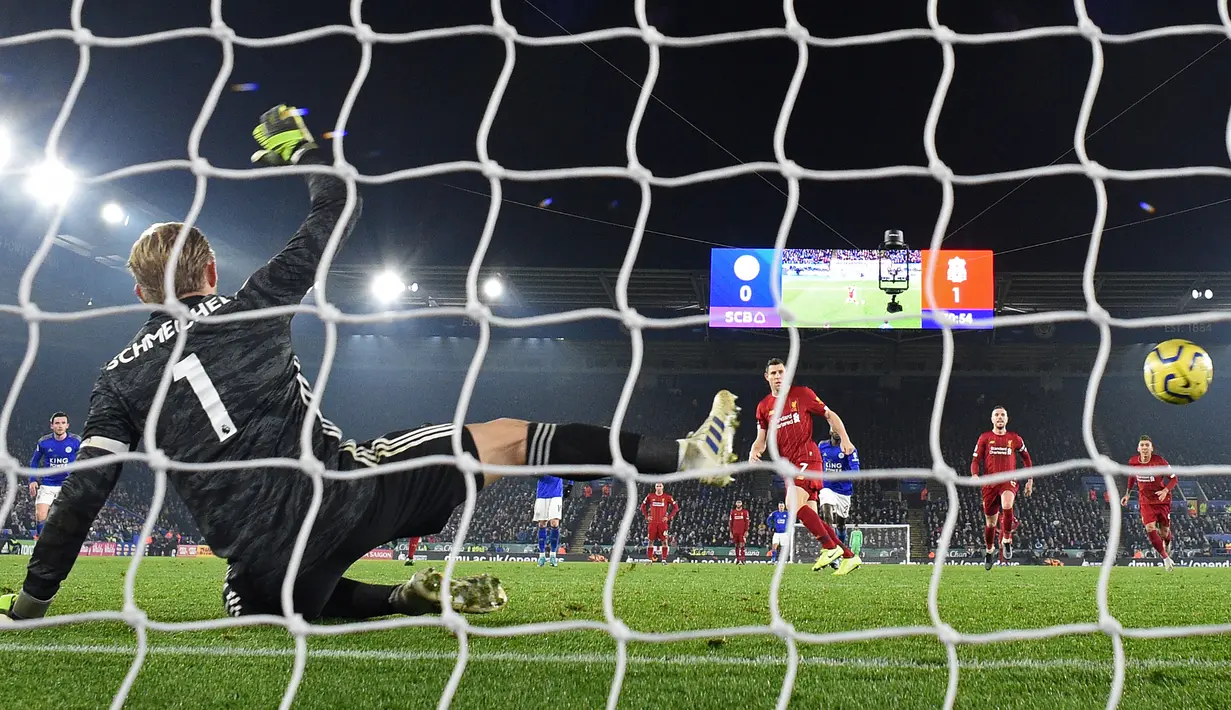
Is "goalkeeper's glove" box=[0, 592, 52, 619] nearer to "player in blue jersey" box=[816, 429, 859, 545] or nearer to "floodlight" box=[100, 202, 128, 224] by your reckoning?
"player in blue jersey" box=[816, 429, 859, 545]

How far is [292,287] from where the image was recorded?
2758mm

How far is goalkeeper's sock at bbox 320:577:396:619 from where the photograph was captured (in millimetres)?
3738

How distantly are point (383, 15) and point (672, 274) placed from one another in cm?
1102

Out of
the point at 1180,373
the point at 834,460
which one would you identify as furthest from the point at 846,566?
the point at 1180,373

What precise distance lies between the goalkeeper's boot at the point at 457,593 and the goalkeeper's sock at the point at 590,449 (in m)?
0.87

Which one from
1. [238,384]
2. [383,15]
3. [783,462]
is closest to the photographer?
[783,462]

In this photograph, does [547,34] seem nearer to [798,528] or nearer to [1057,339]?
[798,528]

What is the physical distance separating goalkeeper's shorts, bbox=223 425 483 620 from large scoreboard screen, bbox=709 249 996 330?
1061cm

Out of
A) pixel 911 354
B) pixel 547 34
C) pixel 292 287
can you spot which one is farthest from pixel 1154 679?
pixel 911 354

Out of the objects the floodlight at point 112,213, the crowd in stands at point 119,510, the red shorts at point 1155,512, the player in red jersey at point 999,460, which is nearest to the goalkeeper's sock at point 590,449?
the player in red jersey at point 999,460

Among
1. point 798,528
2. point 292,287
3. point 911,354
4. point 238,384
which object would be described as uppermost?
point 911,354

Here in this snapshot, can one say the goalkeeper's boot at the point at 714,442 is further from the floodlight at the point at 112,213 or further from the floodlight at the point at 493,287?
the floodlight at the point at 112,213

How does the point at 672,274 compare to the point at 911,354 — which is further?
the point at 911,354

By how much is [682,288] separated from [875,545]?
7.30m
